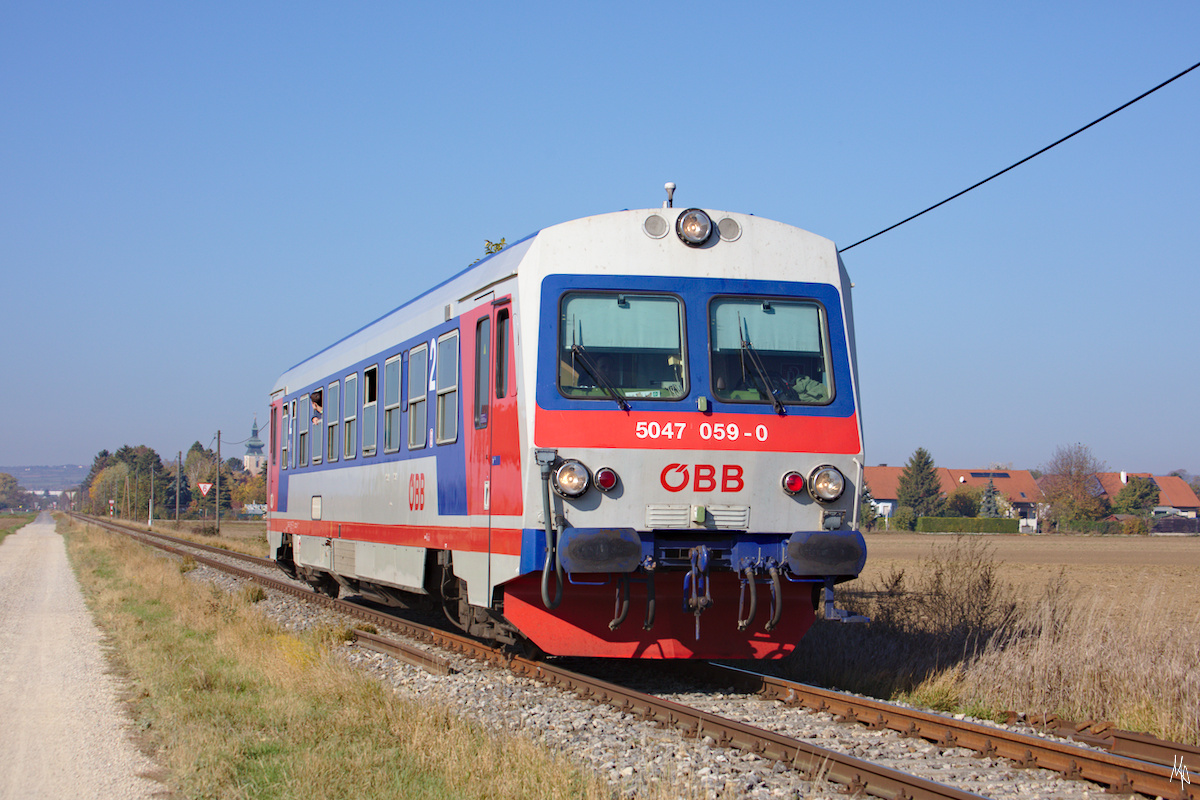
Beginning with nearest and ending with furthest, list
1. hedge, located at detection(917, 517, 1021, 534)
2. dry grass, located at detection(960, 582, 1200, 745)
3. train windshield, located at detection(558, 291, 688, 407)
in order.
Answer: dry grass, located at detection(960, 582, 1200, 745), train windshield, located at detection(558, 291, 688, 407), hedge, located at detection(917, 517, 1021, 534)

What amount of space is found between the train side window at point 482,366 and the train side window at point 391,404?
2568 millimetres

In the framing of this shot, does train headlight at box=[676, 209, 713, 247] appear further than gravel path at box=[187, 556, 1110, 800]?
Yes

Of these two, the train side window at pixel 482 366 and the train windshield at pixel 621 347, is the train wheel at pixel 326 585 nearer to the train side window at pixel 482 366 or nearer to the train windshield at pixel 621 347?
the train side window at pixel 482 366

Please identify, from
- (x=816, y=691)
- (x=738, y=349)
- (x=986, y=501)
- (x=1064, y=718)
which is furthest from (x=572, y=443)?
(x=986, y=501)

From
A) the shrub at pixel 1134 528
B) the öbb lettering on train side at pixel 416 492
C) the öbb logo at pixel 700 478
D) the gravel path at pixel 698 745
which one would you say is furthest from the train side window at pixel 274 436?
the shrub at pixel 1134 528

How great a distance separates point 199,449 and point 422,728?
571 ft

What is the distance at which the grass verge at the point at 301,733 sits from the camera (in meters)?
5.60

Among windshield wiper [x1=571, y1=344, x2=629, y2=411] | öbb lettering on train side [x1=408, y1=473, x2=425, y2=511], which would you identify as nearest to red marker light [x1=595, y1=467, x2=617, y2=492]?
windshield wiper [x1=571, y1=344, x2=629, y2=411]

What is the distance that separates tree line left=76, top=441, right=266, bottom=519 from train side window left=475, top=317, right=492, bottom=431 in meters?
90.6

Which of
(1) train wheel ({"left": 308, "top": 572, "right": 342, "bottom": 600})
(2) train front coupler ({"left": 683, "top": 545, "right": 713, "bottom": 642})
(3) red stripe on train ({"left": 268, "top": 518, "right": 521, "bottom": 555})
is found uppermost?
(3) red stripe on train ({"left": 268, "top": 518, "right": 521, "bottom": 555})

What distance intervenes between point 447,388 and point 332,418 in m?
4.98

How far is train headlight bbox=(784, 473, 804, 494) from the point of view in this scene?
8211 millimetres

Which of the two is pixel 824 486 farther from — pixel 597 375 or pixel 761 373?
pixel 597 375

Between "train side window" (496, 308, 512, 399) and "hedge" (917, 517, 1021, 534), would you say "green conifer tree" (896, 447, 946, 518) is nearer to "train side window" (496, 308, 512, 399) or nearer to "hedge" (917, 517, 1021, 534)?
"hedge" (917, 517, 1021, 534)
